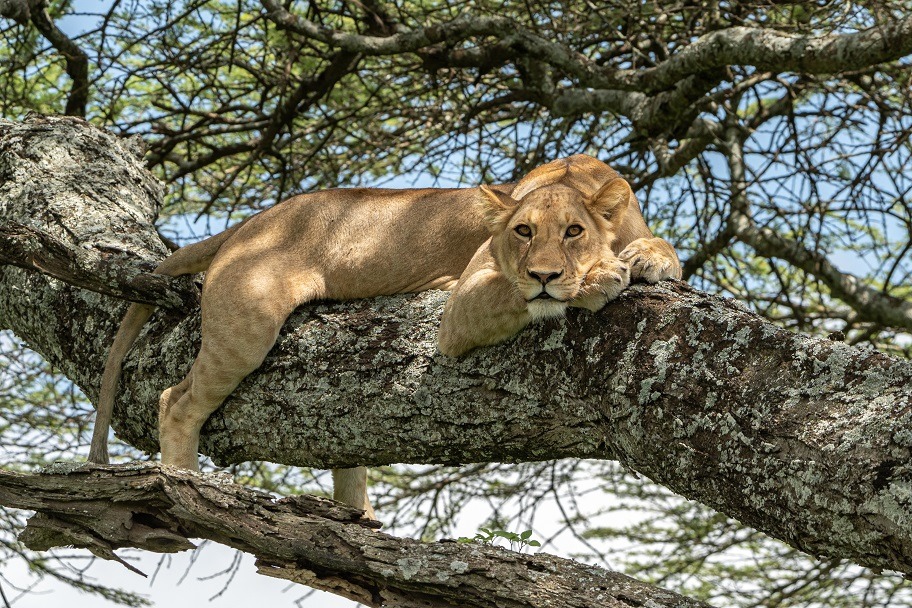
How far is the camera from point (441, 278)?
4457mm

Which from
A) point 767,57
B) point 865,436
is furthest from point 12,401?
point 865,436

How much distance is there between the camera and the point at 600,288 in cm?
328

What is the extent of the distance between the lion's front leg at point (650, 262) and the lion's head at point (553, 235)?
109 millimetres

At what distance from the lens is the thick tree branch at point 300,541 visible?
9.10ft

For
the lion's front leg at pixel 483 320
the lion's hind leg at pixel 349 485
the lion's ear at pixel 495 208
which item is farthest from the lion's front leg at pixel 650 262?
the lion's hind leg at pixel 349 485

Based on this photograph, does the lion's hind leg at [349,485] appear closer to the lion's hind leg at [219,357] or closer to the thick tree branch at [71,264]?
the lion's hind leg at [219,357]

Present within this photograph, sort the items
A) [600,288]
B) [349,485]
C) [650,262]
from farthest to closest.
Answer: [349,485], [650,262], [600,288]

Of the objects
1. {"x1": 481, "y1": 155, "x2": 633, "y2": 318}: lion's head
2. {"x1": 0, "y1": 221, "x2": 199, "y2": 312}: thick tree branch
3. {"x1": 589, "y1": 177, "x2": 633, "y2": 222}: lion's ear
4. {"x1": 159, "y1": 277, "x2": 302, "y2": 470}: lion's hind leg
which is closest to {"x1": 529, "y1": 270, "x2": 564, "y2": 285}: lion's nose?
{"x1": 481, "y1": 155, "x2": 633, "y2": 318}: lion's head

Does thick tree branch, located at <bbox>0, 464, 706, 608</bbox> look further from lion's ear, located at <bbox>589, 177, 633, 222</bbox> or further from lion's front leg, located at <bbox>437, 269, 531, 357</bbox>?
lion's ear, located at <bbox>589, 177, 633, 222</bbox>

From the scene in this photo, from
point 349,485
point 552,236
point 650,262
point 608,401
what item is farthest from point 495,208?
point 349,485

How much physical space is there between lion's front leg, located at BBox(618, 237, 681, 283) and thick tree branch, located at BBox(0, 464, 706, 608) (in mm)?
1024

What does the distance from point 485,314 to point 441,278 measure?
103 centimetres

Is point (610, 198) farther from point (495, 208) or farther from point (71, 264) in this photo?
point (71, 264)

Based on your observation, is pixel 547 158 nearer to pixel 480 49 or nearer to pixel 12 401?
pixel 480 49
